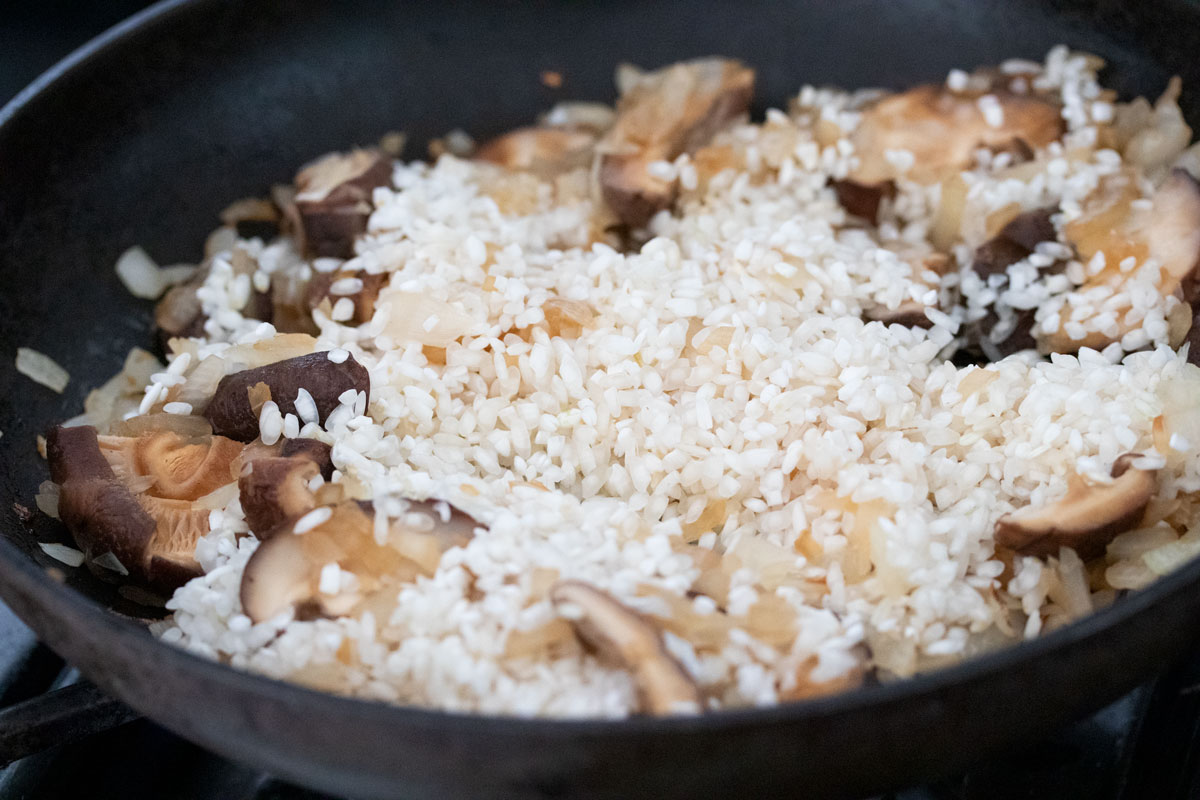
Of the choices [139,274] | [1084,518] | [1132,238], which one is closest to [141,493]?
[139,274]

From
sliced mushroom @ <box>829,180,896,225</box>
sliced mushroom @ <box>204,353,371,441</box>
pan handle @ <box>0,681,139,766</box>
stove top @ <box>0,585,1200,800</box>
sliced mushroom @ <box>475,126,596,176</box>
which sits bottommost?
stove top @ <box>0,585,1200,800</box>

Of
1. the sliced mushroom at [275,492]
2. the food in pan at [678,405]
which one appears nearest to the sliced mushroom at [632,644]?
the food in pan at [678,405]

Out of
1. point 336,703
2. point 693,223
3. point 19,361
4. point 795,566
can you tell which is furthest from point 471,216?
point 336,703

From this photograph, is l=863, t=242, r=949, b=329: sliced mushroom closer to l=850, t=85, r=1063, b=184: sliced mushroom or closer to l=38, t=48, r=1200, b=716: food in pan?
l=38, t=48, r=1200, b=716: food in pan

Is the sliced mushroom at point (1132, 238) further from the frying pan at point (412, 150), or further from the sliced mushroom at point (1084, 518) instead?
the sliced mushroom at point (1084, 518)

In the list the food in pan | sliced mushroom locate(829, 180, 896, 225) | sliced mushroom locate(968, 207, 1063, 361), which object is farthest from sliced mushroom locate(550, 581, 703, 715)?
sliced mushroom locate(829, 180, 896, 225)

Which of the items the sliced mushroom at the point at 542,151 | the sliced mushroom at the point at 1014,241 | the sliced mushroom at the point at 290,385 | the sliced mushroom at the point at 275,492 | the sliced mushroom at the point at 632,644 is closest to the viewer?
the sliced mushroom at the point at 632,644
